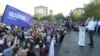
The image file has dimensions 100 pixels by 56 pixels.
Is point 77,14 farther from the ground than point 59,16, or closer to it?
farther from the ground

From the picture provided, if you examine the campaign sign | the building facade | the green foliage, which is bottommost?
the campaign sign

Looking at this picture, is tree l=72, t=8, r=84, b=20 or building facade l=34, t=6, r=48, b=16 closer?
tree l=72, t=8, r=84, b=20

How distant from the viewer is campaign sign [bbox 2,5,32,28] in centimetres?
969

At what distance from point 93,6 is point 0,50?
132ft

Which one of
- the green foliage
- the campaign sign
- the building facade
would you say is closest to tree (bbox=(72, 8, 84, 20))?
the green foliage

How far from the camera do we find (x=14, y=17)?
10148mm

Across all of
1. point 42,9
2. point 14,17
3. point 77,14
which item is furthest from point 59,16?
point 14,17

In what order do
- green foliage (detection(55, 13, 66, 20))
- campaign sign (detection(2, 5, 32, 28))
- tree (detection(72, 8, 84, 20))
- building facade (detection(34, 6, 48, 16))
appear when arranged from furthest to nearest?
building facade (detection(34, 6, 48, 16)) → green foliage (detection(55, 13, 66, 20)) → tree (detection(72, 8, 84, 20)) → campaign sign (detection(2, 5, 32, 28))

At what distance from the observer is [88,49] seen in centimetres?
1369

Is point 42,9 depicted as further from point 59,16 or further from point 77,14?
point 77,14

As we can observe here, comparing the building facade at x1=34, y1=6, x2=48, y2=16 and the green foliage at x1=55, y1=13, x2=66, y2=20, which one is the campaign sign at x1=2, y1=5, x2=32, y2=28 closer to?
the green foliage at x1=55, y1=13, x2=66, y2=20

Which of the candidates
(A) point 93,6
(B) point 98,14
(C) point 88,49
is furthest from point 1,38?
(A) point 93,6

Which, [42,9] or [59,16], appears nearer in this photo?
[59,16]

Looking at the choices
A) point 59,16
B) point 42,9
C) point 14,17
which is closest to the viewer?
point 14,17
